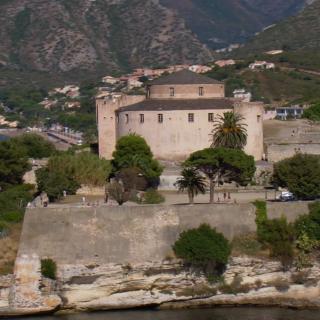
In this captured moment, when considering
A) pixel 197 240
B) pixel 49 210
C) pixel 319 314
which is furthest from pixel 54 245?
pixel 319 314

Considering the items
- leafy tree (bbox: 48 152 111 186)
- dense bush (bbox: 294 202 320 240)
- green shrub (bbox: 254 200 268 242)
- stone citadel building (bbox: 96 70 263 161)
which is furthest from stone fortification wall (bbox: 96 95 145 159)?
dense bush (bbox: 294 202 320 240)

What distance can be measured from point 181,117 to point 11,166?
7904mm

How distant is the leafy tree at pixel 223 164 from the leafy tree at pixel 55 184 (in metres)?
4.81

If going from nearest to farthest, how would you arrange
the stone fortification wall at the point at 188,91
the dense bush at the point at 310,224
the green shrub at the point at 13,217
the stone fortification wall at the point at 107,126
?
1. the dense bush at the point at 310,224
2. the green shrub at the point at 13,217
3. the stone fortification wall at the point at 188,91
4. the stone fortification wall at the point at 107,126

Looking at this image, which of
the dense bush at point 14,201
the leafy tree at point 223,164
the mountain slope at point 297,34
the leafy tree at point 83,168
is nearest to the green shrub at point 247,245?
the leafy tree at point 223,164

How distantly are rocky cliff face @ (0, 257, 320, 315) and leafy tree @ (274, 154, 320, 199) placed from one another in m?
5.15

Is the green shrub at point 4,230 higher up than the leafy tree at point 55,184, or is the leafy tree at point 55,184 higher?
the leafy tree at point 55,184

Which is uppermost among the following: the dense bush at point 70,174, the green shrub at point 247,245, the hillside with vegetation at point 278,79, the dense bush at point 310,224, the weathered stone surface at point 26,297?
the hillside with vegetation at point 278,79

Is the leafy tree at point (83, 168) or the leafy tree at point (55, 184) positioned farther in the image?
the leafy tree at point (83, 168)

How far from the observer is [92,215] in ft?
126

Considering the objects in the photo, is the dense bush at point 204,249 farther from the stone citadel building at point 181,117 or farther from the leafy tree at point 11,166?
the leafy tree at point 11,166

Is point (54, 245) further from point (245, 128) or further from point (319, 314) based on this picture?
point (245, 128)

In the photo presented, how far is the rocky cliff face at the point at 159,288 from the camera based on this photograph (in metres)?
36.8

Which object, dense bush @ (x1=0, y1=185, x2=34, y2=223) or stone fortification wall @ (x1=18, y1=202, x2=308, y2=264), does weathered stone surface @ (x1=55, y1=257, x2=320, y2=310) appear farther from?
dense bush @ (x1=0, y1=185, x2=34, y2=223)
